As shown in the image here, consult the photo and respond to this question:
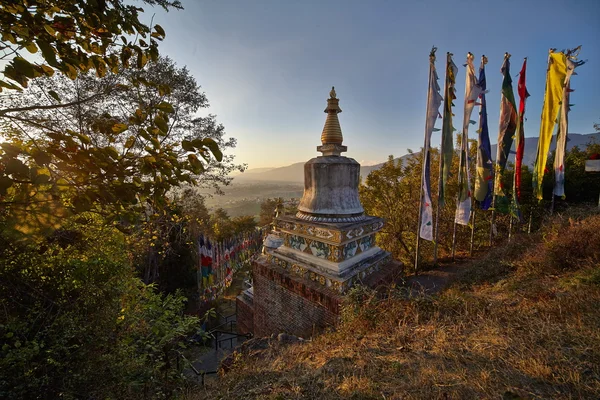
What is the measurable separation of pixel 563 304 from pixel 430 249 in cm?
932

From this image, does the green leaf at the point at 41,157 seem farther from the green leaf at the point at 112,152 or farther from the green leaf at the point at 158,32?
the green leaf at the point at 158,32

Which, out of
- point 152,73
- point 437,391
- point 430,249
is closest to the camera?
point 437,391

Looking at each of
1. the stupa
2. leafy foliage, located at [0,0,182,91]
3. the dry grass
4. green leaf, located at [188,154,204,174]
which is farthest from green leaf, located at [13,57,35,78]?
the stupa

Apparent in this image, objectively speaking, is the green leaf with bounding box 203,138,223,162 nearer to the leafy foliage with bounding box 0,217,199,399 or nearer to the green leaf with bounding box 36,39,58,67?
the green leaf with bounding box 36,39,58,67

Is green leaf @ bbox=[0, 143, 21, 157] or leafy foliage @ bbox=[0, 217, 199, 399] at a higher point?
green leaf @ bbox=[0, 143, 21, 157]

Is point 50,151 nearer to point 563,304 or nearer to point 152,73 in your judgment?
point 563,304

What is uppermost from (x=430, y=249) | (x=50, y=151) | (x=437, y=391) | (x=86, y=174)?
(x=50, y=151)

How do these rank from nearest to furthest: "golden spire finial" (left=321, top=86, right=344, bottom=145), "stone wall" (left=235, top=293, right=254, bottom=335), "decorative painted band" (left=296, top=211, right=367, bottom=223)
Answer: "decorative painted band" (left=296, top=211, right=367, bottom=223) < "golden spire finial" (left=321, top=86, right=344, bottom=145) < "stone wall" (left=235, top=293, right=254, bottom=335)

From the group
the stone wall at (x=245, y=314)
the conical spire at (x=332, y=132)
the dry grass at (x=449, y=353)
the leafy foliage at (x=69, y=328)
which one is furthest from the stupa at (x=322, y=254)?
the leafy foliage at (x=69, y=328)

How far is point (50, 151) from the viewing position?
1538 mm

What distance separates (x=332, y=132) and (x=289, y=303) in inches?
177

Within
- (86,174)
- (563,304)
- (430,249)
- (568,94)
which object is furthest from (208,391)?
(568,94)

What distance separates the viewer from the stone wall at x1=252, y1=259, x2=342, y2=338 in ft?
17.8

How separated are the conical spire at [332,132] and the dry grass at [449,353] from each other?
3672 millimetres
